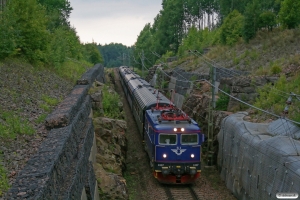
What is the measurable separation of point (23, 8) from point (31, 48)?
2633 millimetres

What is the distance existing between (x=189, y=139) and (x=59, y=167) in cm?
890

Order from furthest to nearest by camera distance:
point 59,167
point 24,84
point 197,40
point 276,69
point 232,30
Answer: point 197,40 → point 232,30 → point 276,69 → point 24,84 → point 59,167

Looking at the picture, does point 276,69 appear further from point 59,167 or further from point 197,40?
point 197,40

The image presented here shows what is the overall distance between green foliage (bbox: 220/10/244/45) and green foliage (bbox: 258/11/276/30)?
2.77 metres

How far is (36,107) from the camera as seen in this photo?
16.1 m

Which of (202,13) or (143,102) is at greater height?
(202,13)

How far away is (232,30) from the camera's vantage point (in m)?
44.2

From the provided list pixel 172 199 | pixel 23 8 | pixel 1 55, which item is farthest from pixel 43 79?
pixel 172 199

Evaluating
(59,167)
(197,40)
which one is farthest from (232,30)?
(59,167)

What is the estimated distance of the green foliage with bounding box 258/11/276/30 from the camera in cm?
3863

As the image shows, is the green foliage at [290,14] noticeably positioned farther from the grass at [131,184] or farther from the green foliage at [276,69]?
the grass at [131,184]

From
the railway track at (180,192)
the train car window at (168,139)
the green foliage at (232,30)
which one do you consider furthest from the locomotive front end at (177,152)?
the green foliage at (232,30)

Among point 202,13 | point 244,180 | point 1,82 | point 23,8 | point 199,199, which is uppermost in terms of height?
point 202,13

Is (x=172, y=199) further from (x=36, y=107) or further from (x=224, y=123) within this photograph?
(x=36, y=107)
